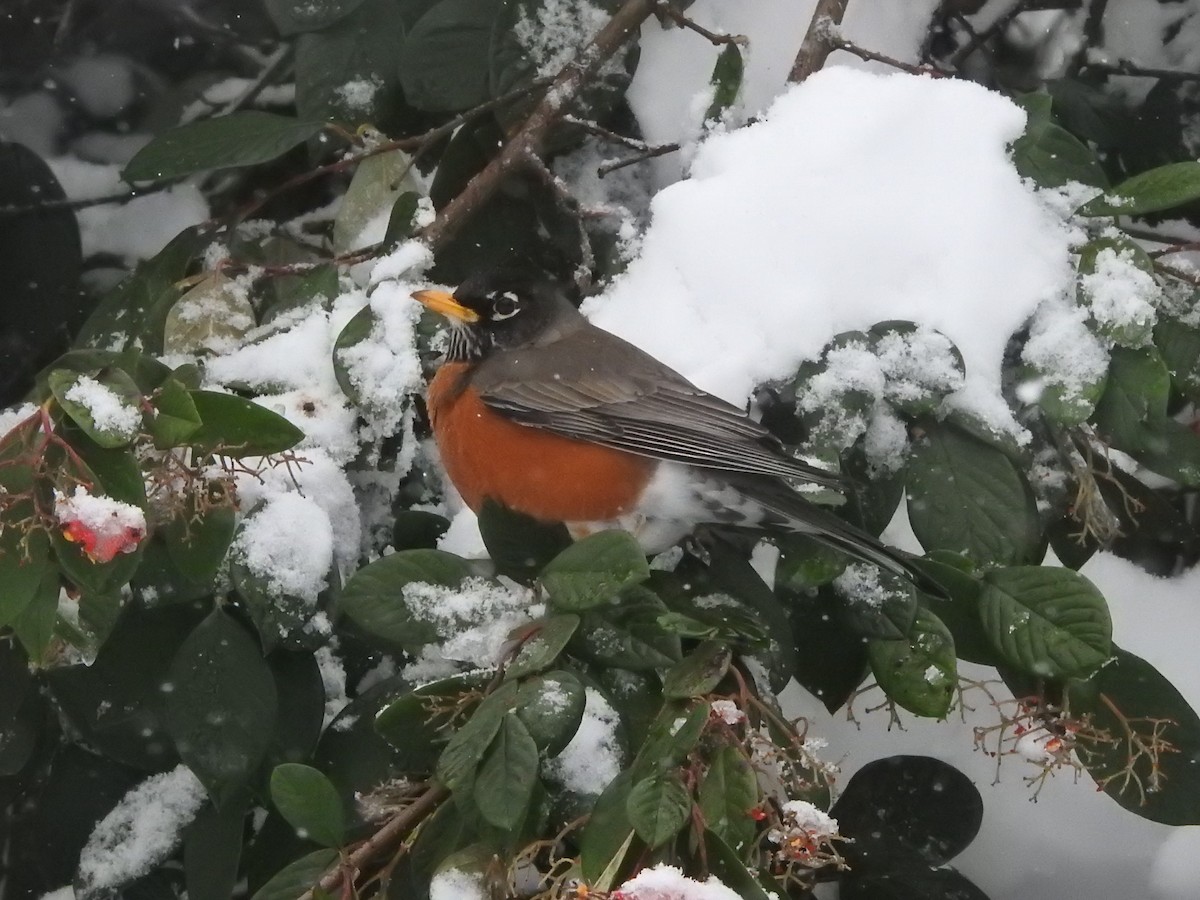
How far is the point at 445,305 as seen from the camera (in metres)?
1.92

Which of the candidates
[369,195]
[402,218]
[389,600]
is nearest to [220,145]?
[369,195]

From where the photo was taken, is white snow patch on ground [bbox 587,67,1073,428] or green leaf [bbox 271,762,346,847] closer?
green leaf [bbox 271,762,346,847]

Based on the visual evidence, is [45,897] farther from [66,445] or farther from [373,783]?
[66,445]

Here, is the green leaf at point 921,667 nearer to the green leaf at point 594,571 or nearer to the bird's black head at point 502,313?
the green leaf at point 594,571

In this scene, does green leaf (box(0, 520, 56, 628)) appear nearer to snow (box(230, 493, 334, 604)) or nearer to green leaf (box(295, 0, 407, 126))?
snow (box(230, 493, 334, 604))

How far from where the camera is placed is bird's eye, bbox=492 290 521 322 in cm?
213

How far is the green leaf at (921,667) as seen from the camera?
1.29m

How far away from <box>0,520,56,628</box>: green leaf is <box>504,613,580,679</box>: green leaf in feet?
1.39

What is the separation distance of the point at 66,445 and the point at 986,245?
1.18m

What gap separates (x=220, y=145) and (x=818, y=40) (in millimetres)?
955

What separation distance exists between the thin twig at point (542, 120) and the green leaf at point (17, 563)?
86cm

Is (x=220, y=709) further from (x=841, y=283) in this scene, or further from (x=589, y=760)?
(x=841, y=283)

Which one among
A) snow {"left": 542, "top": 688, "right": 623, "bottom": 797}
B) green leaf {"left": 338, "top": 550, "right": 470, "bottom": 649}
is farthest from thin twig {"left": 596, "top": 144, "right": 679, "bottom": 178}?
snow {"left": 542, "top": 688, "right": 623, "bottom": 797}

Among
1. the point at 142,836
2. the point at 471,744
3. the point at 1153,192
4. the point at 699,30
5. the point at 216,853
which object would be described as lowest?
the point at 142,836
